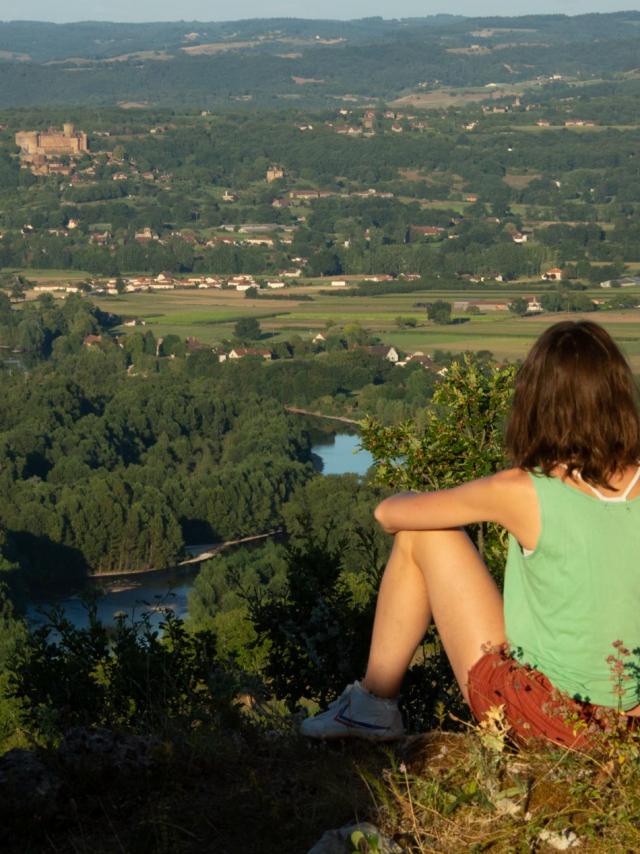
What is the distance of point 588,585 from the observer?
9.16 ft

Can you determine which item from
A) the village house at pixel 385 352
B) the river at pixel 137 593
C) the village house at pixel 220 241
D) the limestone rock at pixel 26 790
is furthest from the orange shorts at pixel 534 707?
the village house at pixel 220 241

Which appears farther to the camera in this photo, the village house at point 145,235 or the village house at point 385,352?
the village house at point 145,235

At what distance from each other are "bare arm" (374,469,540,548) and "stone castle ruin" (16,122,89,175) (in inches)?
4769

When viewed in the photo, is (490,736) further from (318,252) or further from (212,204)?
(212,204)

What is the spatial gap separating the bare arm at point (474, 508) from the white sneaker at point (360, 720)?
0.39 m

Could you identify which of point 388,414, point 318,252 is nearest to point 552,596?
point 388,414

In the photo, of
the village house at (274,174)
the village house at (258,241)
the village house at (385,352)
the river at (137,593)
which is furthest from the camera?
the village house at (274,174)

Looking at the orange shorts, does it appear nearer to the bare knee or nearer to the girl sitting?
the girl sitting

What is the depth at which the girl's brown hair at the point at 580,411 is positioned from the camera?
2.79 m

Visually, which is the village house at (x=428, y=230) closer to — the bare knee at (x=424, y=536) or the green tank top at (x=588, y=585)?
the bare knee at (x=424, y=536)

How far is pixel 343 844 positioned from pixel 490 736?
0.34 meters

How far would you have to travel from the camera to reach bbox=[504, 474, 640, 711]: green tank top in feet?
9.12

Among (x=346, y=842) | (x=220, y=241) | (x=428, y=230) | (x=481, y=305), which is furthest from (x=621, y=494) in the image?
(x=428, y=230)

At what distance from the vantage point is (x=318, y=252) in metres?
82.8
